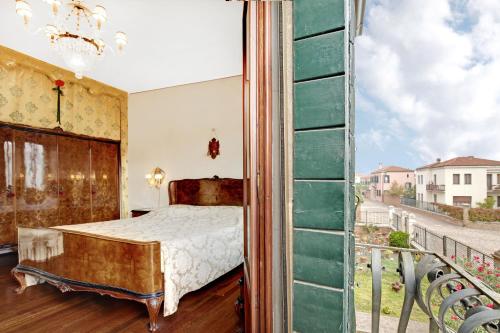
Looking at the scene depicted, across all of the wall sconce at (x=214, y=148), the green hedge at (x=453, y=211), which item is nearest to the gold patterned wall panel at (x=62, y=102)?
A: the wall sconce at (x=214, y=148)

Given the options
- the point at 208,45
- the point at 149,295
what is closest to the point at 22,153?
the point at 208,45

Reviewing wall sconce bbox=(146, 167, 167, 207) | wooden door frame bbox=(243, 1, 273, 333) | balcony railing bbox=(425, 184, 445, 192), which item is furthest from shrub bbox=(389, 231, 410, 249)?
wall sconce bbox=(146, 167, 167, 207)

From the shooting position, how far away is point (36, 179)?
408cm

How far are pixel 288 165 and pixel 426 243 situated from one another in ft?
2.17

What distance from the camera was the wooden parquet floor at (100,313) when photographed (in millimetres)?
2020

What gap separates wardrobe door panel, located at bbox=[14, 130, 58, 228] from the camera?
3.90m

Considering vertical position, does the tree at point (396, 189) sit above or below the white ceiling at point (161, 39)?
below

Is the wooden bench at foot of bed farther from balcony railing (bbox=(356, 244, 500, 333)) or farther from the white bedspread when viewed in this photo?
balcony railing (bbox=(356, 244, 500, 333))

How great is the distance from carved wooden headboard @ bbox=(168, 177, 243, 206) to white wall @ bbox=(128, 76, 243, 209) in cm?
14

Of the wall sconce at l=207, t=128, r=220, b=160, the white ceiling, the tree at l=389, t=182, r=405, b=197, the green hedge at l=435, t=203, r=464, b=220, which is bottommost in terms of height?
the green hedge at l=435, t=203, r=464, b=220

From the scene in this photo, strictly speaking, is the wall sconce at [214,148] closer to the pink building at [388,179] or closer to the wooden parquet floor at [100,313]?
the wooden parquet floor at [100,313]

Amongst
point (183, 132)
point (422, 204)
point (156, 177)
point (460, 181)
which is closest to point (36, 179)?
point (156, 177)

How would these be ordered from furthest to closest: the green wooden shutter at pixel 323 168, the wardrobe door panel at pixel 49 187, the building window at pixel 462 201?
the wardrobe door panel at pixel 49 187 → the building window at pixel 462 201 → the green wooden shutter at pixel 323 168

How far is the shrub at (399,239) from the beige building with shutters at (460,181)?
0.23 metres
